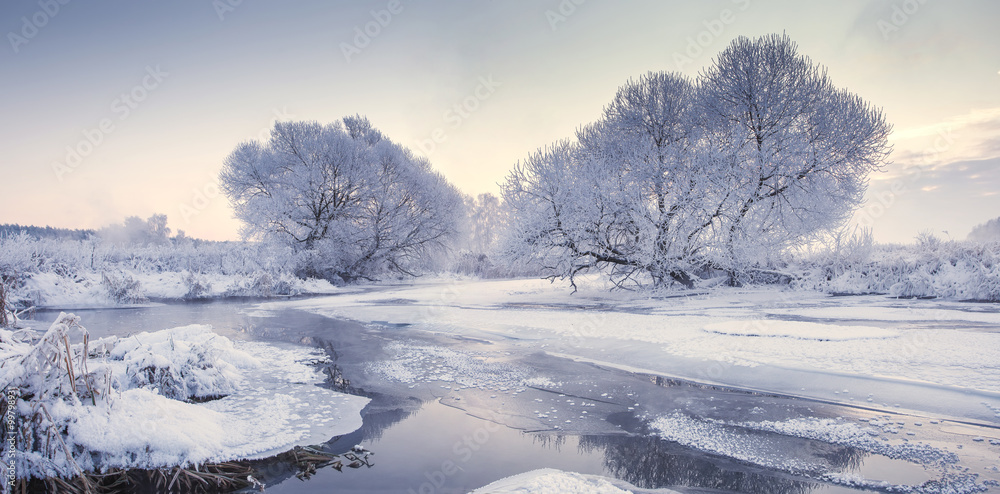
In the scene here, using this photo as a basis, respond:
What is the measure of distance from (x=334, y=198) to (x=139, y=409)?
74.9 feet

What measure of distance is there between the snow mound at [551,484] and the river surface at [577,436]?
0.20m

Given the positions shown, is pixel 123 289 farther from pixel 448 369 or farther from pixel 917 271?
pixel 917 271

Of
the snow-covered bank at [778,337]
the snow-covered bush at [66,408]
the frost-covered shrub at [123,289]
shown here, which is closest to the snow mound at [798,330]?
the snow-covered bank at [778,337]

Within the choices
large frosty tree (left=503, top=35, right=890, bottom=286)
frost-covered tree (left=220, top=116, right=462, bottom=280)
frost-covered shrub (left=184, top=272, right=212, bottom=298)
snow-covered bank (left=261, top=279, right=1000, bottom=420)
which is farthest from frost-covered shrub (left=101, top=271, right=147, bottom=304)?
large frosty tree (left=503, top=35, right=890, bottom=286)

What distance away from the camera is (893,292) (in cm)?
1269

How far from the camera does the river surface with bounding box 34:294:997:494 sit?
9.46ft

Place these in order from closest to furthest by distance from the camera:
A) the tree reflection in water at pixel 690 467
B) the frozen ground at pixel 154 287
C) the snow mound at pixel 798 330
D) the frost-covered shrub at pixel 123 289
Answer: the tree reflection in water at pixel 690 467 → the snow mound at pixel 798 330 → the frozen ground at pixel 154 287 → the frost-covered shrub at pixel 123 289

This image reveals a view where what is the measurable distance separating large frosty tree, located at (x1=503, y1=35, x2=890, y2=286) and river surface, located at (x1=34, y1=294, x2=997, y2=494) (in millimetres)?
9218

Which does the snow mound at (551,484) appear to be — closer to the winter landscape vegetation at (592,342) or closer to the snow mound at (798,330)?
the winter landscape vegetation at (592,342)

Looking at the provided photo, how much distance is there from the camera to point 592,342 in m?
7.38

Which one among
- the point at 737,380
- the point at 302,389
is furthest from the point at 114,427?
the point at 737,380

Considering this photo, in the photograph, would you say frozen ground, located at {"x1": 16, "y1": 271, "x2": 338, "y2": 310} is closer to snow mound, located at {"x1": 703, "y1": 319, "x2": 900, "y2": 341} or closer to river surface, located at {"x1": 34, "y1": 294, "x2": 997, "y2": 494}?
river surface, located at {"x1": 34, "y1": 294, "x2": 997, "y2": 494}

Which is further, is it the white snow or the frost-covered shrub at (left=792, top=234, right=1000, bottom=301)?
the frost-covered shrub at (left=792, top=234, right=1000, bottom=301)

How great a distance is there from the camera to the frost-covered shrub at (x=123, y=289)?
14.7 metres
